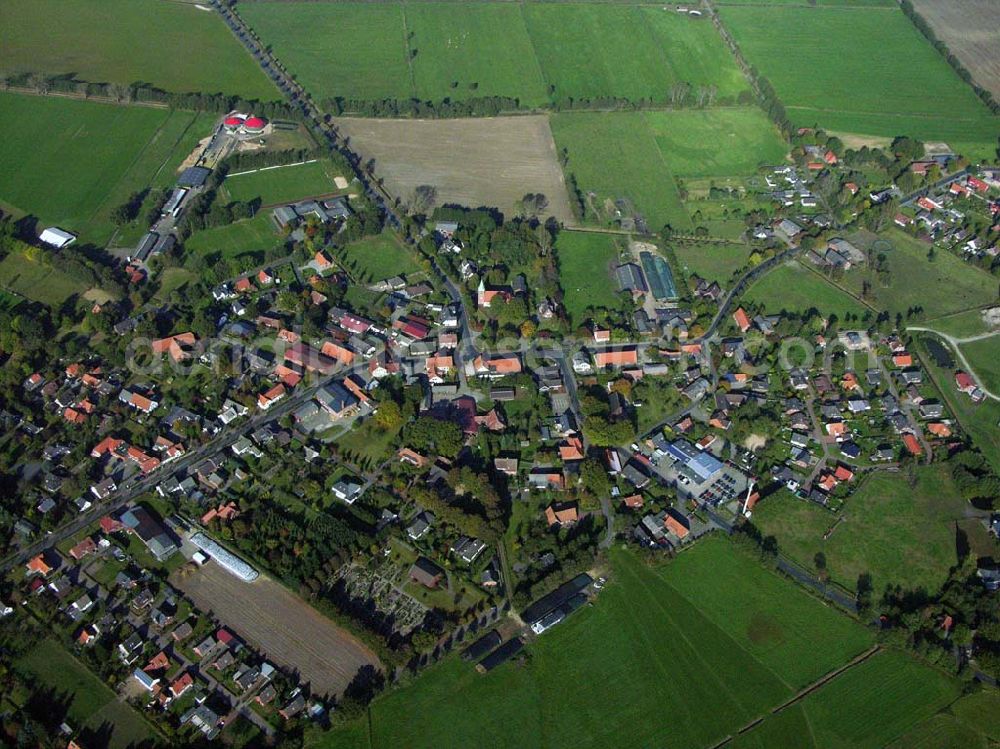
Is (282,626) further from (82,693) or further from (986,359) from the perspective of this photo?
(986,359)

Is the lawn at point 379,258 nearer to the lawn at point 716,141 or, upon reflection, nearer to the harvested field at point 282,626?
the harvested field at point 282,626

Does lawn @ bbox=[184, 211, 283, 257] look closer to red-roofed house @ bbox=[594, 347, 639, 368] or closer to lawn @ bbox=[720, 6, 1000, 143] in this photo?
red-roofed house @ bbox=[594, 347, 639, 368]

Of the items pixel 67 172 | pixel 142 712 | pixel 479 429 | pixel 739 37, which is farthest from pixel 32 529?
pixel 739 37

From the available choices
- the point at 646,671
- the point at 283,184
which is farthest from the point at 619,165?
the point at 646,671

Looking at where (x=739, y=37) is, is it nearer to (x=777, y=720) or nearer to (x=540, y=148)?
(x=540, y=148)

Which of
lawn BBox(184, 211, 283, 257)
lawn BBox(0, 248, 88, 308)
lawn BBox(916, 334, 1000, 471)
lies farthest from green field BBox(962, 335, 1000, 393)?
lawn BBox(0, 248, 88, 308)

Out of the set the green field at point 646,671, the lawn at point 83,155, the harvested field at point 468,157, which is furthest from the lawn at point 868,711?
the lawn at point 83,155
